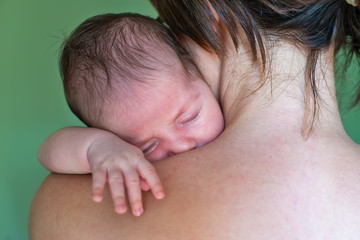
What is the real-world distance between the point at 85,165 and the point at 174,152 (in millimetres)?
186

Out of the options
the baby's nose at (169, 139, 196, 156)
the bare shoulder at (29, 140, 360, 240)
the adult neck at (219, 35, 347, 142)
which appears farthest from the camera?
the baby's nose at (169, 139, 196, 156)

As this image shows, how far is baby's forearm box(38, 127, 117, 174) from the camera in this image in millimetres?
896

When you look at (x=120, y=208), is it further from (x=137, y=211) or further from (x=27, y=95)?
(x=27, y=95)

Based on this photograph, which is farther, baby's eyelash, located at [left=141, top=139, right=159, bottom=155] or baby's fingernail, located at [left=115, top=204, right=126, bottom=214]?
baby's eyelash, located at [left=141, top=139, right=159, bottom=155]

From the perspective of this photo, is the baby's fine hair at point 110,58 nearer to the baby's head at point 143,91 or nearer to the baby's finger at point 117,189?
the baby's head at point 143,91

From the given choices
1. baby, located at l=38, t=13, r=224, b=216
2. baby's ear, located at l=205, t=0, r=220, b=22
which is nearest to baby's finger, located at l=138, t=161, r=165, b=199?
baby, located at l=38, t=13, r=224, b=216

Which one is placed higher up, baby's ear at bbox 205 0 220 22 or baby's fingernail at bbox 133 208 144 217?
baby's ear at bbox 205 0 220 22

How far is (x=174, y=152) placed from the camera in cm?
94

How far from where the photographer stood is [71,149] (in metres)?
0.92

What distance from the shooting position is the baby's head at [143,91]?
3.09ft

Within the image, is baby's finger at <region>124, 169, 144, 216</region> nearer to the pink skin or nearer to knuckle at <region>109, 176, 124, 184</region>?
knuckle at <region>109, 176, 124, 184</region>

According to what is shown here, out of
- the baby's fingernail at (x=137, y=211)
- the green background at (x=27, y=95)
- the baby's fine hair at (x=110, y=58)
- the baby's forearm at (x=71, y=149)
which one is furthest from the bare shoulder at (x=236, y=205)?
the green background at (x=27, y=95)

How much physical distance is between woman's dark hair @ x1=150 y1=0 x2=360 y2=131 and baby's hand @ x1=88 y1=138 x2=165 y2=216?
322 millimetres

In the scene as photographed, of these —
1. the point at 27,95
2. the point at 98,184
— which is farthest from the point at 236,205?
the point at 27,95
